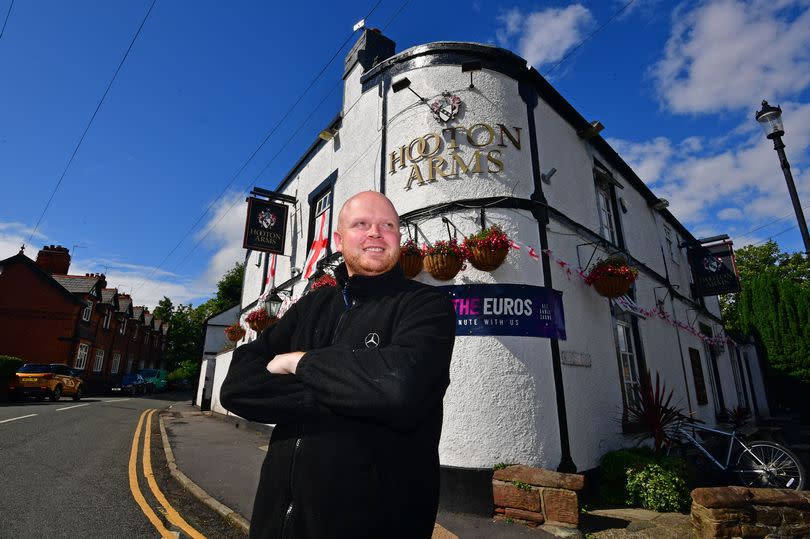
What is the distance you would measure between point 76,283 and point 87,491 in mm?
29403

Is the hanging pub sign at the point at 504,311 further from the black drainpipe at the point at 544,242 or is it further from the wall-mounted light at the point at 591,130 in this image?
the wall-mounted light at the point at 591,130

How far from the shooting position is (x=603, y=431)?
263 inches

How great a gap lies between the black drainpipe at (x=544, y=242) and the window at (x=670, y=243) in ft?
27.9

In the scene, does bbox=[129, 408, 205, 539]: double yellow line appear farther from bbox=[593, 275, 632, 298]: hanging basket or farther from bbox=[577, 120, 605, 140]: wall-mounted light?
bbox=[577, 120, 605, 140]: wall-mounted light

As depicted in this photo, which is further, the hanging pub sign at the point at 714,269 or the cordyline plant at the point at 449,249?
the hanging pub sign at the point at 714,269

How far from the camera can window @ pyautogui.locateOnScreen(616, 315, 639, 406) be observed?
778 cm

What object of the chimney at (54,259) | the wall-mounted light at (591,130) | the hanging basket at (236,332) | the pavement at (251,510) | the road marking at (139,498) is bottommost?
the pavement at (251,510)

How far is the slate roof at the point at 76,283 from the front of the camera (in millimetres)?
26766

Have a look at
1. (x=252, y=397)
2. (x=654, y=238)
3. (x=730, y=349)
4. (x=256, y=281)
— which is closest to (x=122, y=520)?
(x=252, y=397)

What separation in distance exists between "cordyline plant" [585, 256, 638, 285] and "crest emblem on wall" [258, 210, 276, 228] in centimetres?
910

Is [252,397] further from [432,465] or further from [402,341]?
[432,465]

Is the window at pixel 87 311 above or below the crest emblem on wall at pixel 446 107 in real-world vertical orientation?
below

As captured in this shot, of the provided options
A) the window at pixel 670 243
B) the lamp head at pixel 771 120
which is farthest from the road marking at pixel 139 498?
the window at pixel 670 243

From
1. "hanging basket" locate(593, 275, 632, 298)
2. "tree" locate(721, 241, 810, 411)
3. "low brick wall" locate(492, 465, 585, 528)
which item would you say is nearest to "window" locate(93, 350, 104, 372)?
"low brick wall" locate(492, 465, 585, 528)
